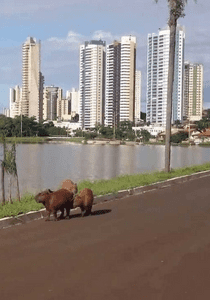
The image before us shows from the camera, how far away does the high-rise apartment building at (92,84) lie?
15050 cm

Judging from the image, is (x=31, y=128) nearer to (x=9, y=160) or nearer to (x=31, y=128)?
(x=31, y=128)

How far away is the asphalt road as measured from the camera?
4359mm

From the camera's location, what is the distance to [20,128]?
116 meters

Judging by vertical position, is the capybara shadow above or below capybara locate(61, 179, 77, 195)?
below

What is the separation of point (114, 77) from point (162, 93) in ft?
51.5

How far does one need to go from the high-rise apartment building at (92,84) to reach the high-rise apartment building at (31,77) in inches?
709

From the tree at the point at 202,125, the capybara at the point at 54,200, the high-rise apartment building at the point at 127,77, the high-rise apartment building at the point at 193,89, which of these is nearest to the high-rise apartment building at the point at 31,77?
the high-rise apartment building at the point at 127,77

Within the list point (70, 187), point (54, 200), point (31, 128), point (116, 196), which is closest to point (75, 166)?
point (116, 196)

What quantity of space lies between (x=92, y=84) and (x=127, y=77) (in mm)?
14006

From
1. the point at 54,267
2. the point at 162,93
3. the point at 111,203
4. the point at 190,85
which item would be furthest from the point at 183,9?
the point at 190,85

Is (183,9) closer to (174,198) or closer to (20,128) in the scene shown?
(174,198)

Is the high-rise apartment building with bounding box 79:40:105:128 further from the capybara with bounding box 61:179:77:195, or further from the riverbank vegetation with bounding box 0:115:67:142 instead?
the capybara with bounding box 61:179:77:195

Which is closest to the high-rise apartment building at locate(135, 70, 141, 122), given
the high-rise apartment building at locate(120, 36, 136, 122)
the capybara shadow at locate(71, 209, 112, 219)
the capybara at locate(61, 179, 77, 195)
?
the high-rise apartment building at locate(120, 36, 136, 122)

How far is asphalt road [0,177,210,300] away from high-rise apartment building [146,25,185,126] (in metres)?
135
